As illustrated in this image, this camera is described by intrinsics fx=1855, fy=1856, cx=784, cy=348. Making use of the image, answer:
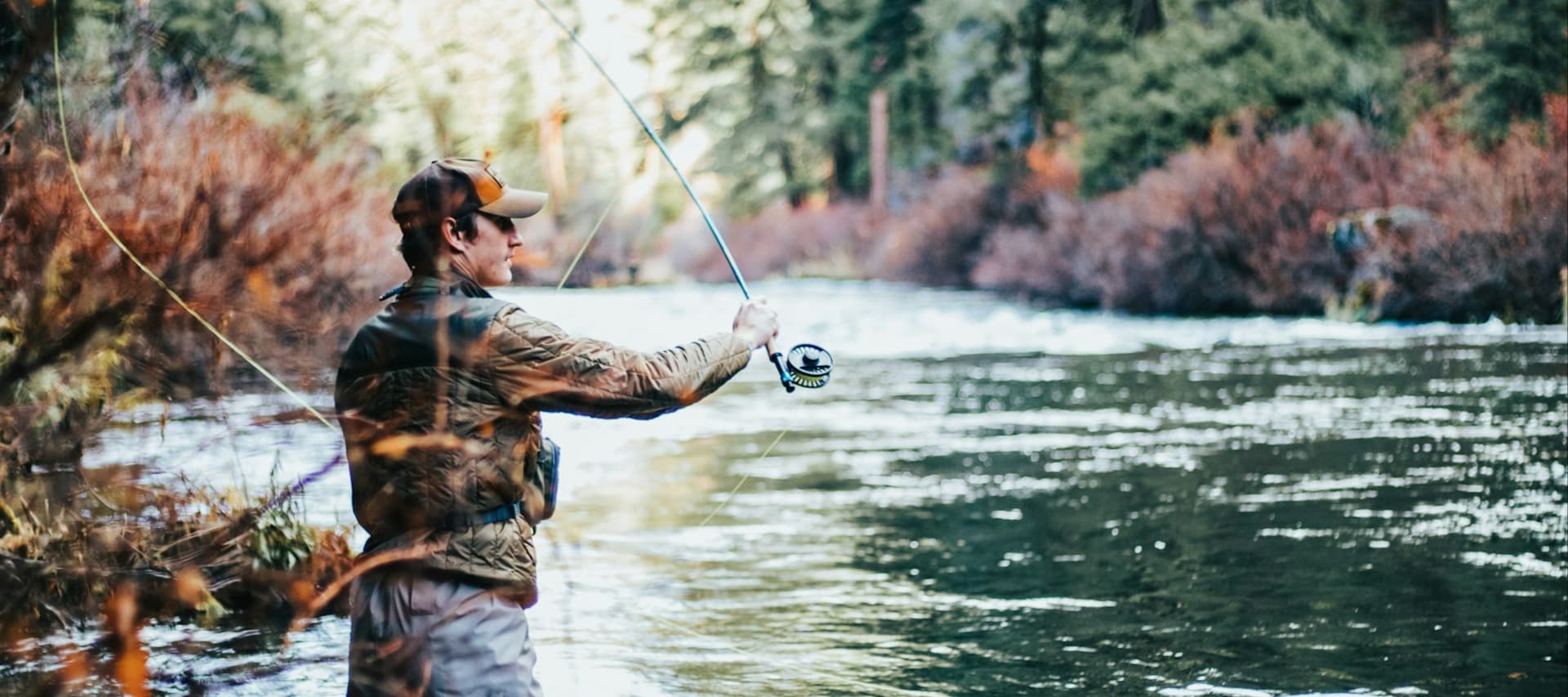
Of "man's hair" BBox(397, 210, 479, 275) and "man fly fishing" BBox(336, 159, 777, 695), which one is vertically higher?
"man's hair" BBox(397, 210, 479, 275)

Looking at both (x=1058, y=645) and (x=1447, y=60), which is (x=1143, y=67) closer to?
(x=1447, y=60)

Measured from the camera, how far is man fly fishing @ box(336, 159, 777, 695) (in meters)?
3.34

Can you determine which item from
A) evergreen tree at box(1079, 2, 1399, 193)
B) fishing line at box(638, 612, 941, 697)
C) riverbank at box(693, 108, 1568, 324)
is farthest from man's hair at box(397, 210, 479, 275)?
evergreen tree at box(1079, 2, 1399, 193)

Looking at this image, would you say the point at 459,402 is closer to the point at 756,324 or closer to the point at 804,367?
the point at 756,324

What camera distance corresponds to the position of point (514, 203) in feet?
11.3

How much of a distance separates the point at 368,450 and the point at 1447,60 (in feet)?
101

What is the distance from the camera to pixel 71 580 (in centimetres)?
587

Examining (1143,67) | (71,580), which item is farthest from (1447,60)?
(71,580)

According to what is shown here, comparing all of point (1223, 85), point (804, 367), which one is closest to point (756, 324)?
point (804, 367)

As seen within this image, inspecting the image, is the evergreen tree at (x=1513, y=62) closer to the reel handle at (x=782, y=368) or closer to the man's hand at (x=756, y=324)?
the reel handle at (x=782, y=368)

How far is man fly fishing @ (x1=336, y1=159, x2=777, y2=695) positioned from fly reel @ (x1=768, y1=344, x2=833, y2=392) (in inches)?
23.0

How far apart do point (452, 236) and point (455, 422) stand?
354mm

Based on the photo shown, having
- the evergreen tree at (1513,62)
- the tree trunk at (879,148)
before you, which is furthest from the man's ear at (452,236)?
the tree trunk at (879,148)

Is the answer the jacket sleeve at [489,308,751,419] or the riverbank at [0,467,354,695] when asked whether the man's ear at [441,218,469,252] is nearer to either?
the jacket sleeve at [489,308,751,419]
